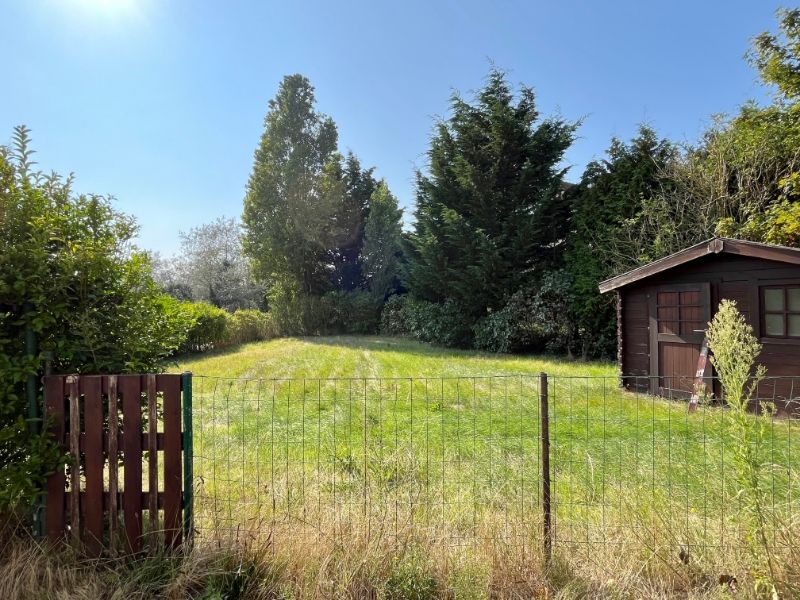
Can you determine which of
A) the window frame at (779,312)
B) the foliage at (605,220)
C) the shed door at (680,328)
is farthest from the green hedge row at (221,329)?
the window frame at (779,312)

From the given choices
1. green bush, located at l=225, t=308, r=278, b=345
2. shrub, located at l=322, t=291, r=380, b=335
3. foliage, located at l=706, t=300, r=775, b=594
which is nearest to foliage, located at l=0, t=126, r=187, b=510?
foliage, located at l=706, t=300, r=775, b=594

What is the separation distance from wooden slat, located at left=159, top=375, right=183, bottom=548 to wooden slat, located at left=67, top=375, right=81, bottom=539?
0.50m

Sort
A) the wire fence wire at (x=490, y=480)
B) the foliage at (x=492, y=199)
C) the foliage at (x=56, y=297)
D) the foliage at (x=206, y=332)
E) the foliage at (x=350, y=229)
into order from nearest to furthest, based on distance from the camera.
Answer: the foliage at (x=56, y=297) → the wire fence wire at (x=490, y=480) → the foliage at (x=492, y=199) → the foliage at (x=206, y=332) → the foliage at (x=350, y=229)

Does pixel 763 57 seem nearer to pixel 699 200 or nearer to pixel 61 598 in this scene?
pixel 699 200

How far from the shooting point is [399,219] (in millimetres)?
22594

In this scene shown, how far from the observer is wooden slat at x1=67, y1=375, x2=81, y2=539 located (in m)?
2.31

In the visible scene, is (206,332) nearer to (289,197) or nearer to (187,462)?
(289,197)

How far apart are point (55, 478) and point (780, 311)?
27.9ft

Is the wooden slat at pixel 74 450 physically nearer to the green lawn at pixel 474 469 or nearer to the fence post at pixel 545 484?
the green lawn at pixel 474 469

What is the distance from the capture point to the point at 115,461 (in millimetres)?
2291

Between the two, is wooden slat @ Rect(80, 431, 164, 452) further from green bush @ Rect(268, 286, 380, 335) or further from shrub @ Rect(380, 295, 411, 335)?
green bush @ Rect(268, 286, 380, 335)

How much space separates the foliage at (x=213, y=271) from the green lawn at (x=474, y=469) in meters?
22.2

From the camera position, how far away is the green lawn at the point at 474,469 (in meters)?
2.47

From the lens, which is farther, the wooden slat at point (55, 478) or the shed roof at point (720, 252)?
the shed roof at point (720, 252)
